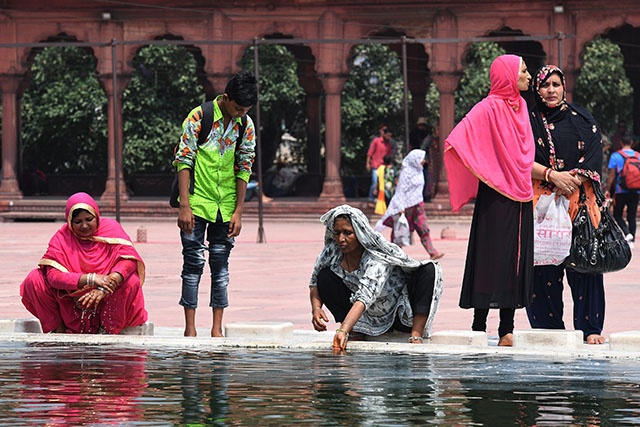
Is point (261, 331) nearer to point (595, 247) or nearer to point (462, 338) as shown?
point (462, 338)

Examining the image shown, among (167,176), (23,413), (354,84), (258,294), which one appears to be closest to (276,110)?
(354,84)

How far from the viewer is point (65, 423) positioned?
6203 mm

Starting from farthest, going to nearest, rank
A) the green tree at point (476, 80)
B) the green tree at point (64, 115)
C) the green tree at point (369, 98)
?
the green tree at point (369, 98) < the green tree at point (476, 80) < the green tree at point (64, 115)

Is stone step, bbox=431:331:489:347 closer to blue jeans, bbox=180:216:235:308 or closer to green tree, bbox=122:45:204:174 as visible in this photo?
blue jeans, bbox=180:216:235:308

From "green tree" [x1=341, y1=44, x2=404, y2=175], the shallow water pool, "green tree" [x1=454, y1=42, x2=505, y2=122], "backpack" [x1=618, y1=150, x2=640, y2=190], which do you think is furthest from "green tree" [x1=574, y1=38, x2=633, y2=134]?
the shallow water pool

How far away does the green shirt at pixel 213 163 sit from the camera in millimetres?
9531

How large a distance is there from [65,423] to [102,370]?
164 cm

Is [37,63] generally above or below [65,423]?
above

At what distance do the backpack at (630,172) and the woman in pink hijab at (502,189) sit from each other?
38.2 ft

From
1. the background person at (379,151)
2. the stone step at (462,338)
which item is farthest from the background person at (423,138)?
the stone step at (462,338)

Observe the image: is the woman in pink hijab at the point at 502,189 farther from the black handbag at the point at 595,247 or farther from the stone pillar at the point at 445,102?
the stone pillar at the point at 445,102

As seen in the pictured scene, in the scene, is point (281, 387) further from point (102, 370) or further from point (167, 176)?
point (167, 176)

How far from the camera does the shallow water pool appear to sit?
6355 mm

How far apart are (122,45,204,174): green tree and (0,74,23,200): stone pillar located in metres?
3.98
